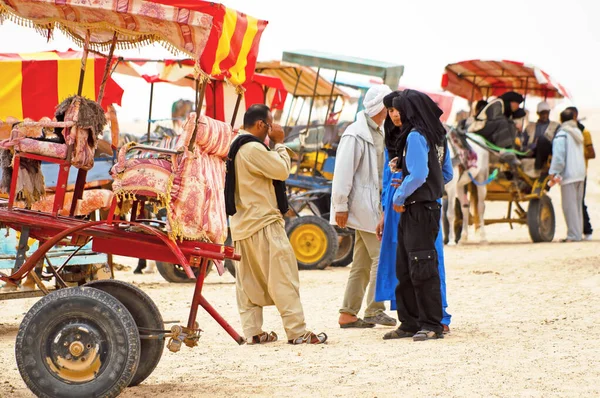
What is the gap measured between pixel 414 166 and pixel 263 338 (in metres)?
1.77

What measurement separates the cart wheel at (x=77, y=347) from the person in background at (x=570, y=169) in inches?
533

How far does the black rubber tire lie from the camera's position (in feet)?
48.8

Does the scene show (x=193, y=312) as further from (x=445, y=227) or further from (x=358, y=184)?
(x=445, y=227)

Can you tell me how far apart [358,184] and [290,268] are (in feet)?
3.76

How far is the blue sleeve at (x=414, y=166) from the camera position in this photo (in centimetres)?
740

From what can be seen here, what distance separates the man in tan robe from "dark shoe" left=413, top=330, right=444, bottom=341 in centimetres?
69

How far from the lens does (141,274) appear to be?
14.0 m

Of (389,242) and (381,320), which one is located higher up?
(389,242)

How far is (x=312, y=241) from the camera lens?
45.6 feet

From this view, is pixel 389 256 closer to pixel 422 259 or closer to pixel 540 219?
pixel 422 259

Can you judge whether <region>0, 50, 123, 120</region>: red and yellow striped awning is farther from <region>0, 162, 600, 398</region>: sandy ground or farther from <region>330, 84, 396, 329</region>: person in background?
<region>330, 84, 396, 329</region>: person in background

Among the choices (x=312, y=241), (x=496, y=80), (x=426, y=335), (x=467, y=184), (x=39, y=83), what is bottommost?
(x=312, y=241)

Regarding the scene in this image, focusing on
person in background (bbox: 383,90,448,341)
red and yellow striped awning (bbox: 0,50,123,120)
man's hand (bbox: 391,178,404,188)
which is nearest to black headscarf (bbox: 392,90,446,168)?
person in background (bbox: 383,90,448,341)

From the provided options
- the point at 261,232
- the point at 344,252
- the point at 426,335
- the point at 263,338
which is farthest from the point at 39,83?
the point at 426,335
